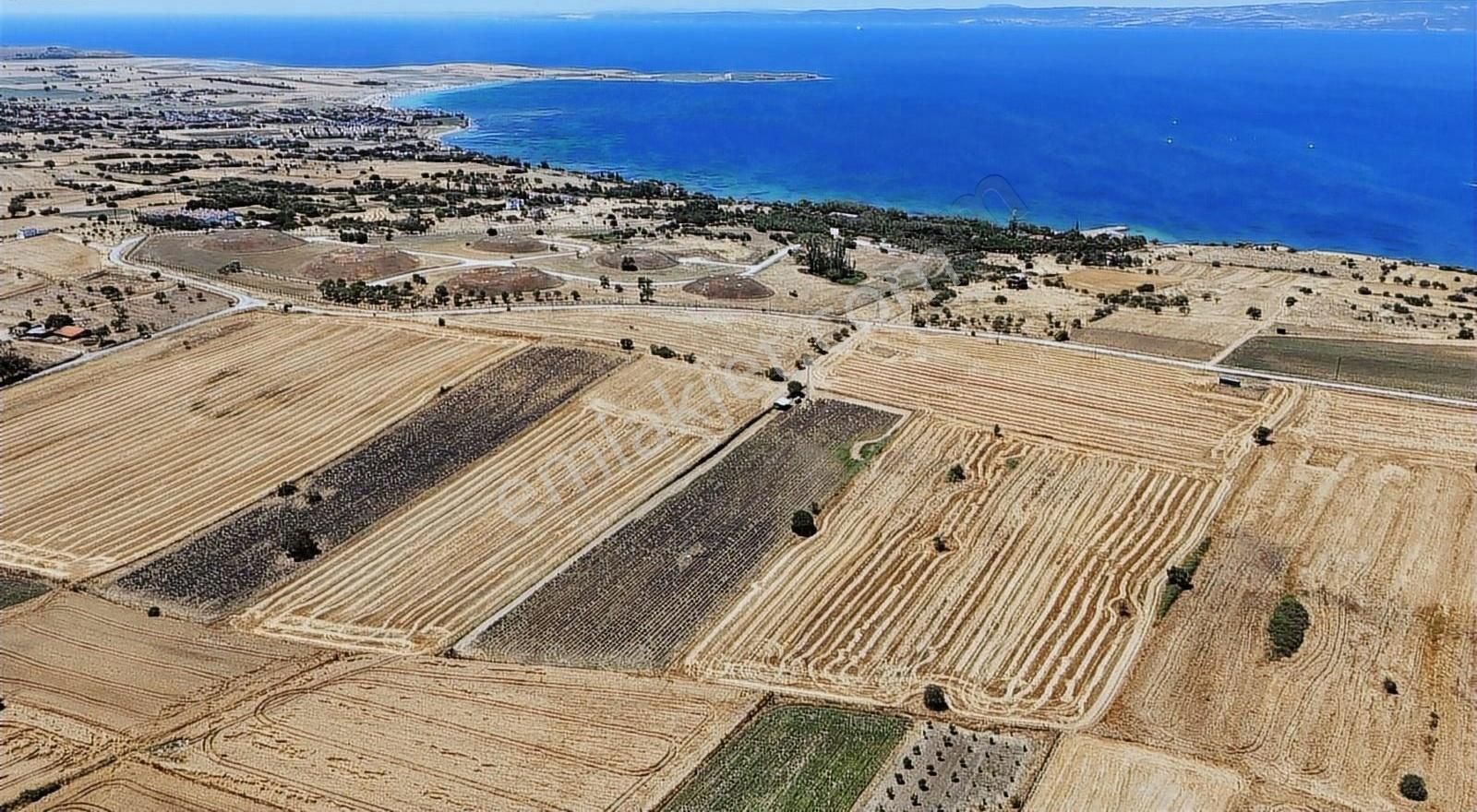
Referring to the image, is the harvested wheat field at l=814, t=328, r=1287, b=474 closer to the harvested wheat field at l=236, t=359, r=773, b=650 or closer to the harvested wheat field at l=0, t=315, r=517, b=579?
the harvested wheat field at l=236, t=359, r=773, b=650

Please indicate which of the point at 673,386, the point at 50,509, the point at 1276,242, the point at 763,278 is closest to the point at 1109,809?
the point at 673,386

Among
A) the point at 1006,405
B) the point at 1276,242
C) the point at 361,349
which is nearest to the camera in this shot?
the point at 1006,405

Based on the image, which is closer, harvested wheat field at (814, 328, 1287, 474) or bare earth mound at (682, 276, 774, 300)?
harvested wheat field at (814, 328, 1287, 474)

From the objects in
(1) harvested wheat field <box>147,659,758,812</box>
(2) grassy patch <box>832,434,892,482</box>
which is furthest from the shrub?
(1) harvested wheat field <box>147,659,758,812</box>

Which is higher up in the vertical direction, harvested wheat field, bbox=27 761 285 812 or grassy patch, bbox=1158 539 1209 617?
harvested wheat field, bbox=27 761 285 812

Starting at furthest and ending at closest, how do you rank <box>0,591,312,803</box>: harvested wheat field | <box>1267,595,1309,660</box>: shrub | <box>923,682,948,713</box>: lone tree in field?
<box>1267,595,1309,660</box>: shrub < <box>923,682,948,713</box>: lone tree in field < <box>0,591,312,803</box>: harvested wheat field

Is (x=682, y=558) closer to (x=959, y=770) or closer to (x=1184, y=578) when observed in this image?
(x=959, y=770)

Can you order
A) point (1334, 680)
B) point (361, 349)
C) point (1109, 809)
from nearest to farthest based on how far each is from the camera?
1. point (1109, 809)
2. point (1334, 680)
3. point (361, 349)

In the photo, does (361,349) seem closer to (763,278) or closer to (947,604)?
(763,278)
